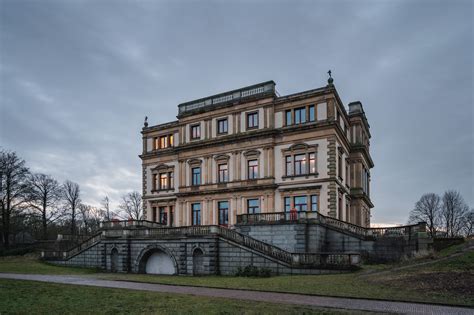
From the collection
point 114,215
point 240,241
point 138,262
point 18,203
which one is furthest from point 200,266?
point 114,215

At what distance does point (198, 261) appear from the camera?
99.9 ft

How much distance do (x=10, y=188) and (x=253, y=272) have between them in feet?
132

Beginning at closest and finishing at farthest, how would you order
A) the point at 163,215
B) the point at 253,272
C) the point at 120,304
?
the point at 120,304 < the point at 253,272 < the point at 163,215

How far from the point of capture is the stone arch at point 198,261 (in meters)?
30.1

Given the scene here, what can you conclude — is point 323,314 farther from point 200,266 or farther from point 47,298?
point 200,266

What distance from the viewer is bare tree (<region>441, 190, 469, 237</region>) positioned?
7931cm

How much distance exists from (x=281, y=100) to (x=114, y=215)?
6860 cm

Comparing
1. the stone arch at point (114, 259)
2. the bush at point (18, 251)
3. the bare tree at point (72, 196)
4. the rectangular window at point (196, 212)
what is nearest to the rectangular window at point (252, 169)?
the rectangular window at point (196, 212)

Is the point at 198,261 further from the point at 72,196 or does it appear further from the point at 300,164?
the point at 72,196

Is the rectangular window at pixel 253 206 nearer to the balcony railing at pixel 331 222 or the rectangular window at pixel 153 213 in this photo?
the balcony railing at pixel 331 222

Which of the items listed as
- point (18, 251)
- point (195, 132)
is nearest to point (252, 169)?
point (195, 132)

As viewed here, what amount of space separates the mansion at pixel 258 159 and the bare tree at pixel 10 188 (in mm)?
17441

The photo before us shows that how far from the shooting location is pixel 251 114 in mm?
42094

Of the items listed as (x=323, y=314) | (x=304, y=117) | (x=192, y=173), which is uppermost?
(x=304, y=117)
